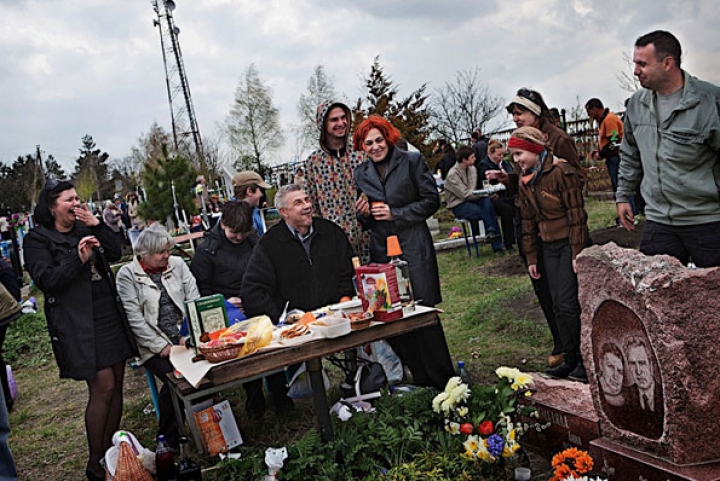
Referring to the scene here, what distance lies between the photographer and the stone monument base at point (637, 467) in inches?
96.0

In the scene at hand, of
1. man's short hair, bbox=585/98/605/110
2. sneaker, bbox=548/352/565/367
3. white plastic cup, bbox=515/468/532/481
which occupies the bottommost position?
white plastic cup, bbox=515/468/532/481

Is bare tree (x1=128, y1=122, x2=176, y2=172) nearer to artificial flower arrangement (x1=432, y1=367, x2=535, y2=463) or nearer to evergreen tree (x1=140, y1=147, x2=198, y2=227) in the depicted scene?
evergreen tree (x1=140, y1=147, x2=198, y2=227)

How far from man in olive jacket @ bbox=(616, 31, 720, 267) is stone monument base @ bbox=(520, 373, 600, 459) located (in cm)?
93

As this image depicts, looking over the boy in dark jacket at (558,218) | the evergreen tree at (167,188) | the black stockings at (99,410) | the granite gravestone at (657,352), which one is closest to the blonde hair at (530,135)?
the boy in dark jacket at (558,218)

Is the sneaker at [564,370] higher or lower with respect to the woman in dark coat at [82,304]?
lower

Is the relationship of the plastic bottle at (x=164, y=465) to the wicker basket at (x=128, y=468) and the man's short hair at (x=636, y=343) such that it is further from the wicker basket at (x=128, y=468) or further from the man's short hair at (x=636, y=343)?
the man's short hair at (x=636, y=343)

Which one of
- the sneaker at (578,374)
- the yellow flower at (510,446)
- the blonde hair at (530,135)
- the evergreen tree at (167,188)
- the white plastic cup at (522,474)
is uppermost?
the evergreen tree at (167,188)

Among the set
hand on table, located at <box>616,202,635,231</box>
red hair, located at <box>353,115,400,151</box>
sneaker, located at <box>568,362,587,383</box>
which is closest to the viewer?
hand on table, located at <box>616,202,635,231</box>

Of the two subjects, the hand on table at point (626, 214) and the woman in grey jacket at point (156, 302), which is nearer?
the hand on table at point (626, 214)

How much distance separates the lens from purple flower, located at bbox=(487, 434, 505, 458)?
296cm

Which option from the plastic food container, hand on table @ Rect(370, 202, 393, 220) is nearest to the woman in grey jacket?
the plastic food container

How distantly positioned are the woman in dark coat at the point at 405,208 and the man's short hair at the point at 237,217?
37.7 inches

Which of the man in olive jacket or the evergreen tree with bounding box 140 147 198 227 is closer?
the man in olive jacket

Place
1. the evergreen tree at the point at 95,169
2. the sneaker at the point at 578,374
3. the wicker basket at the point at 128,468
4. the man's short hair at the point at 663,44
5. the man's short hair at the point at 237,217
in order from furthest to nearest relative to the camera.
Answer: the evergreen tree at the point at 95,169, the man's short hair at the point at 237,217, the sneaker at the point at 578,374, the man's short hair at the point at 663,44, the wicker basket at the point at 128,468
